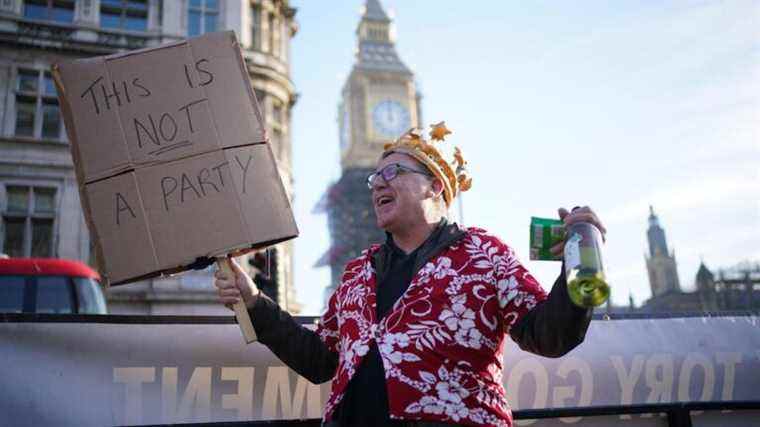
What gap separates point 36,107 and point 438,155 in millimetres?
19118

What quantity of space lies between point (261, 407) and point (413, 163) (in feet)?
4.44

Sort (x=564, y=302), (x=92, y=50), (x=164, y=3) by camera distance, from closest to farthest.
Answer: (x=564, y=302) → (x=92, y=50) → (x=164, y=3)

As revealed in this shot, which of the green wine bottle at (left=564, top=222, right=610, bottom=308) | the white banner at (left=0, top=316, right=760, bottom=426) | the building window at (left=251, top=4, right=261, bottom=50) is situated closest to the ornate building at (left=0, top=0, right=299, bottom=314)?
the building window at (left=251, top=4, right=261, bottom=50)

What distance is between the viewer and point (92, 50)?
18.8 m

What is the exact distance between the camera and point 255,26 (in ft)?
72.3

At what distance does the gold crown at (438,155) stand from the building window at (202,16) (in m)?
19.6

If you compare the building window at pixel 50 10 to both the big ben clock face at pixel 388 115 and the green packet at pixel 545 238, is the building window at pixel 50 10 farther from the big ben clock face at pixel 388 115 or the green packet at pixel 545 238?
the big ben clock face at pixel 388 115

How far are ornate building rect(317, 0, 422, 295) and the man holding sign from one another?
6125 cm

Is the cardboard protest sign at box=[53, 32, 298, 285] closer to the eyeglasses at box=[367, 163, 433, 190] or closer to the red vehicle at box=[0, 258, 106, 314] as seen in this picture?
the eyeglasses at box=[367, 163, 433, 190]

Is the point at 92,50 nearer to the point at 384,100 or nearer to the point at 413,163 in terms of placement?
the point at 413,163

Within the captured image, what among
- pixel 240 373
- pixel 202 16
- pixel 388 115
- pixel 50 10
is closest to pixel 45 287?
pixel 240 373

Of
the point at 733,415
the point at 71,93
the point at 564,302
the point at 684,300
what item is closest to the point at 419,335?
the point at 564,302

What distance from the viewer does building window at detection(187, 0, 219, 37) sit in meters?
20.5

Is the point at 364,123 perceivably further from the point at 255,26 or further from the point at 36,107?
the point at 36,107
